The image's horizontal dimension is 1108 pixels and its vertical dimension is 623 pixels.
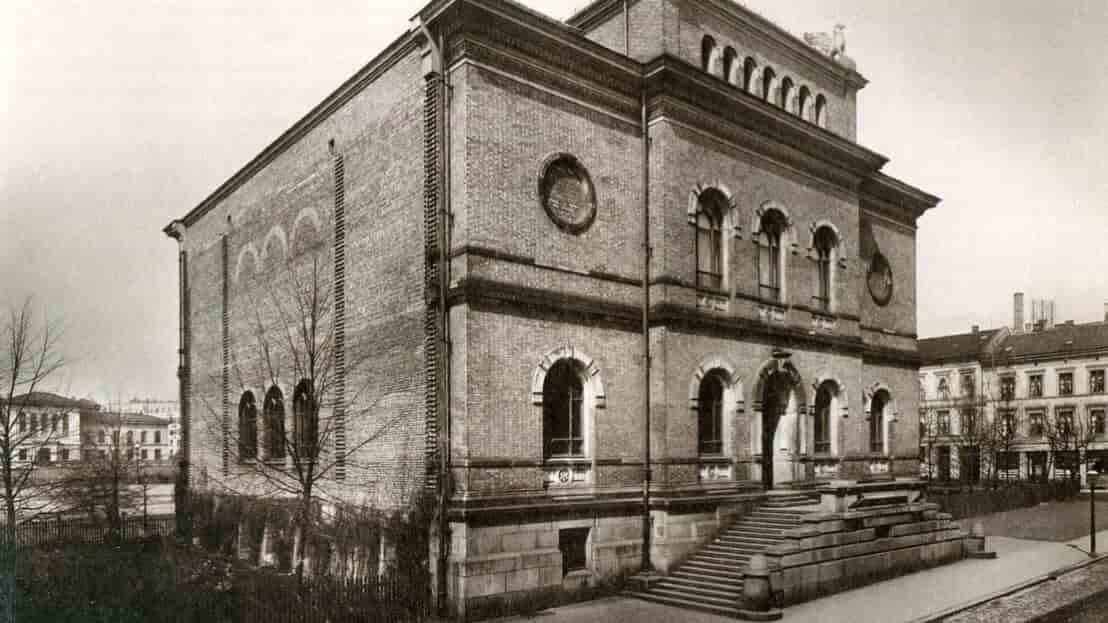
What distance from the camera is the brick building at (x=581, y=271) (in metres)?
16.5

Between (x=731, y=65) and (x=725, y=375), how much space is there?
335 inches

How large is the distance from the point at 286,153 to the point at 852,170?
56.1 feet

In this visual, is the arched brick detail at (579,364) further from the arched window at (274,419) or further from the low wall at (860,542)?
the arched window at (274,419)

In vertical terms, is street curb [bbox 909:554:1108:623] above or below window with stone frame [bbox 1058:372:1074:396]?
below

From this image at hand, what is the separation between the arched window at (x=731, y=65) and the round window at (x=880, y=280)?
9.32m

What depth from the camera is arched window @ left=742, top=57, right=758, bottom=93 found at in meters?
23.1

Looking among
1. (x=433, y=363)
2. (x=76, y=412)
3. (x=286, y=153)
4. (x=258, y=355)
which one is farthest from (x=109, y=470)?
(x=433, y=363)

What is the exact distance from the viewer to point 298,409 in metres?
22.9

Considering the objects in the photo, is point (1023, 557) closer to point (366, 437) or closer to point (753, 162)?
point (753, 162)

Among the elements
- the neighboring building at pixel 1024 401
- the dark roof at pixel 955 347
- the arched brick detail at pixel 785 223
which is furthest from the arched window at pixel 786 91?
the dark roof at pixel 955 347

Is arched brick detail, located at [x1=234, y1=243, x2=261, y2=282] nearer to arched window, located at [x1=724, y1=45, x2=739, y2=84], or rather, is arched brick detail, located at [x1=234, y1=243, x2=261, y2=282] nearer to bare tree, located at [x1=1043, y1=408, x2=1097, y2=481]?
arched window, located at [x1=724, y1=45, x2=739, y2=84]

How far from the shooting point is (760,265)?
2219 cm

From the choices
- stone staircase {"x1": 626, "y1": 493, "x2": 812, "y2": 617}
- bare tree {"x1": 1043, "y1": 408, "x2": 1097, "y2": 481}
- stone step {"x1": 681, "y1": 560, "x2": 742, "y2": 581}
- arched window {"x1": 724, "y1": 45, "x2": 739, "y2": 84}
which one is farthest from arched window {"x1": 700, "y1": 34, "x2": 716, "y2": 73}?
bare tree {"x1": 1043, "y1": 408, "x2": 1097, "y2": 481}

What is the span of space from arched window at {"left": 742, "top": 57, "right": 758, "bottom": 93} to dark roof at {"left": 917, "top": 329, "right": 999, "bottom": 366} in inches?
1864
